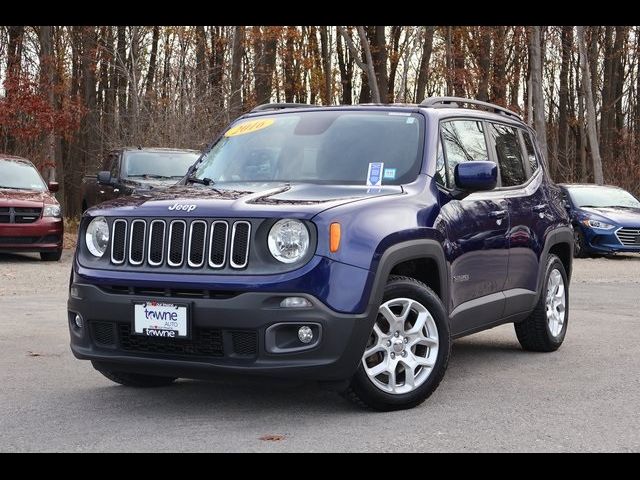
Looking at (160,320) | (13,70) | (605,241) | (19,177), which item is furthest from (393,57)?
(160,320)

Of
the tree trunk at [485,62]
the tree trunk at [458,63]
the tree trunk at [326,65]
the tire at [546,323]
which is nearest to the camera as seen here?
the tire at [546,323]

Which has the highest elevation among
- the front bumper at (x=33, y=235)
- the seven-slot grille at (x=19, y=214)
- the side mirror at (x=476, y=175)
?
the side mirror at (x=476, y=175)

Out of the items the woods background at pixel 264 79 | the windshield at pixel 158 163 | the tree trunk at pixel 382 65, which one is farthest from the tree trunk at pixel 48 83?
the tree trunk at pixel 382 65

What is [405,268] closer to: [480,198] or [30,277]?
[480,198]

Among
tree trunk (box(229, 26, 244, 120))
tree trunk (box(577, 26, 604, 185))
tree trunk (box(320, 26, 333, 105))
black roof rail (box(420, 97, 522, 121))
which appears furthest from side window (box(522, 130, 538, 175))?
tree trunk (box(320, 26, 333, 105))

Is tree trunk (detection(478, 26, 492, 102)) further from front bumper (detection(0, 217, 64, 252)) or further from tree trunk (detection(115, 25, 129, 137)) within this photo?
front bumper (detection(0, 217, 64, 252))

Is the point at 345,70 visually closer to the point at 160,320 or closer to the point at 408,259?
the point at 408,259

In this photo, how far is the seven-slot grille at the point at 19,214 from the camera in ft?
53.1

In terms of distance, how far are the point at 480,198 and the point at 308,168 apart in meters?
1.28

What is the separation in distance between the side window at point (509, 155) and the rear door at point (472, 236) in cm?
25

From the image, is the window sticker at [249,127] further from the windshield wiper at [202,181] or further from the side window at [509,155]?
the side window at [509,155]

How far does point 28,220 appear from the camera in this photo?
1636cm

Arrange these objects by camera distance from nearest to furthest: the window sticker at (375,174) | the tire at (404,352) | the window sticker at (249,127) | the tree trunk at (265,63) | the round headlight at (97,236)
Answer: the tire at (404,352), the round headlight at (97,236), the window sticker at (375,174), the window sticker at (249,127), the tree trunk at (265,63)

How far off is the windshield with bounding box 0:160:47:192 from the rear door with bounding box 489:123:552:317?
1126cm
